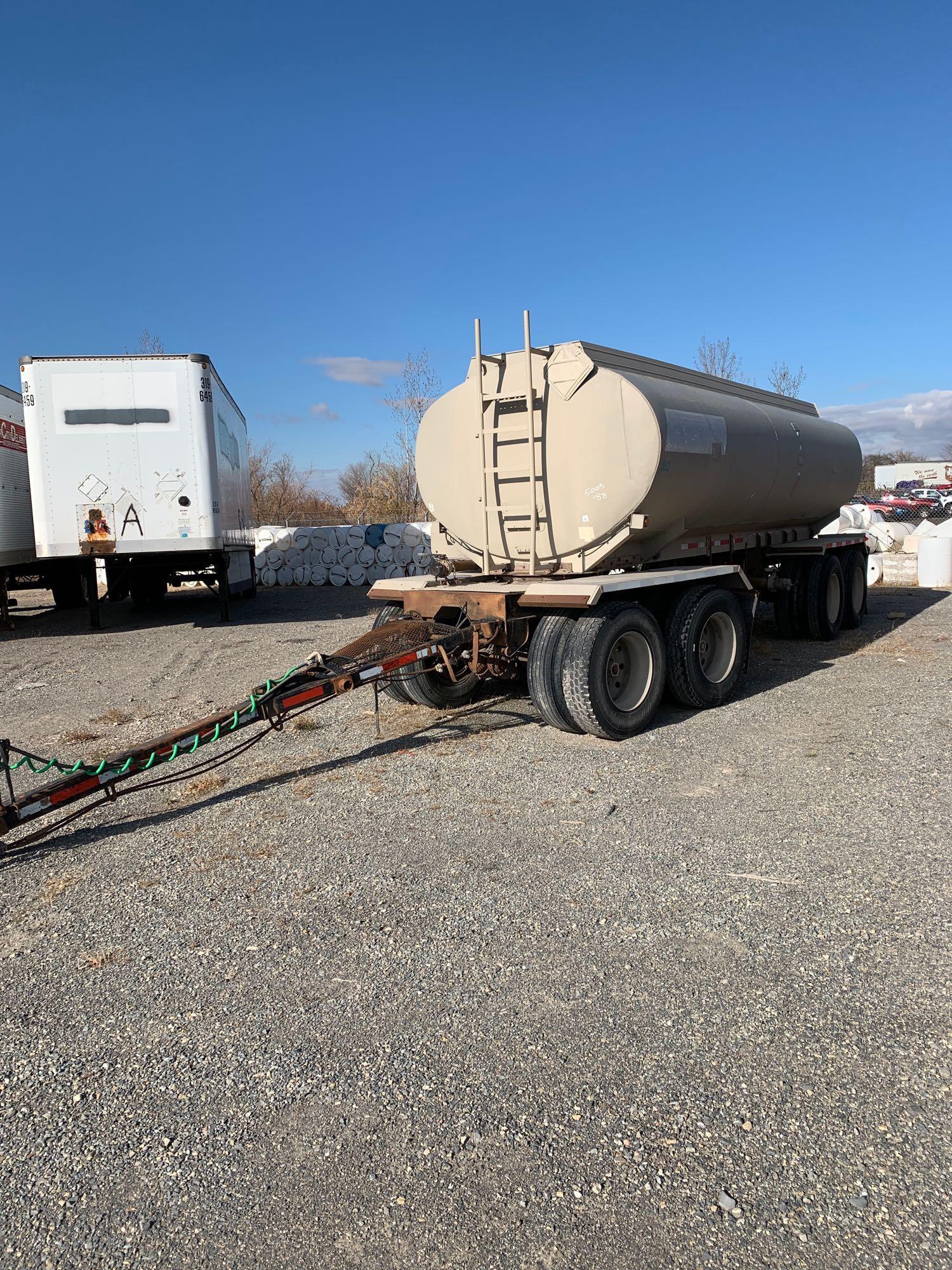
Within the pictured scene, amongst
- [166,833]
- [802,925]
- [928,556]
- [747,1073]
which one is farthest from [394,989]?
[928,556]

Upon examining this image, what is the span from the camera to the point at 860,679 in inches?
345

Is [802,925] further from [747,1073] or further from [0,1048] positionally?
[0,1048]

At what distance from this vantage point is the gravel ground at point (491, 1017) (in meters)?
2.38

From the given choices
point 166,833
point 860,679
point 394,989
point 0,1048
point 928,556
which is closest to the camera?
point 0,1048

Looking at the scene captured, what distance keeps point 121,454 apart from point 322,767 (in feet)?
25.7

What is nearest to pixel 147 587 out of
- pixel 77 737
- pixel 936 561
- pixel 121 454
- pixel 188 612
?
pixel 188 612

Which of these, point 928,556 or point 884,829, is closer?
point 884,829

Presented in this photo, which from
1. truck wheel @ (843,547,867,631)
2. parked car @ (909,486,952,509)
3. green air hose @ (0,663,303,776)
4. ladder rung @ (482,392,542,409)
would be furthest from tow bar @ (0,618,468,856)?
parked car @ (909,486,952,509)

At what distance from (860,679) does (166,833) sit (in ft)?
22.0

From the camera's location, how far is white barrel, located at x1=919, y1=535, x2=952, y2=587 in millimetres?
16016

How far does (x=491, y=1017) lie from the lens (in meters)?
3.25

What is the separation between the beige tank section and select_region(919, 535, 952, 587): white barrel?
9.12 meters

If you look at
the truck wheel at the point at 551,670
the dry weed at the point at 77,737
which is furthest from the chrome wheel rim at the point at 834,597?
the dry weed at the point at 77,737

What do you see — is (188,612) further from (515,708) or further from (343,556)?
(515,708)
